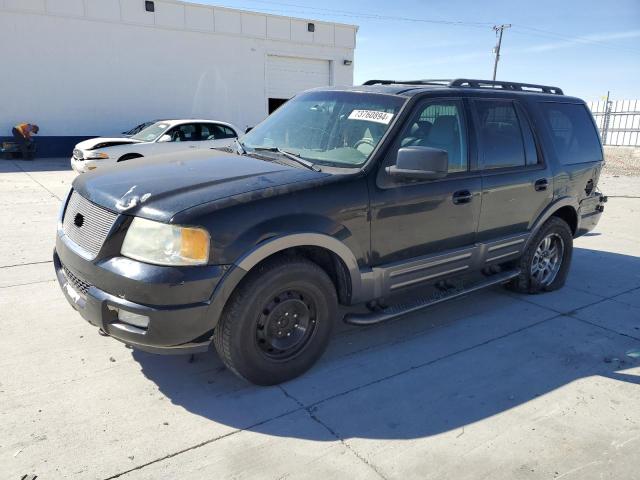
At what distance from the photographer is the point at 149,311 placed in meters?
2.70

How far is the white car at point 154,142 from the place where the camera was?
36.1ft

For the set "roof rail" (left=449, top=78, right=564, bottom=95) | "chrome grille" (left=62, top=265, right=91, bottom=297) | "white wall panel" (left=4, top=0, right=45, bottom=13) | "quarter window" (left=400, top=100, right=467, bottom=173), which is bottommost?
"chrome grille" (left=62, top=265, right=91, bottom=297)

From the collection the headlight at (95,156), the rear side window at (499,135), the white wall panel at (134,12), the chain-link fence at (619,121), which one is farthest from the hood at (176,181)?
the chain-link fence at (619,121)

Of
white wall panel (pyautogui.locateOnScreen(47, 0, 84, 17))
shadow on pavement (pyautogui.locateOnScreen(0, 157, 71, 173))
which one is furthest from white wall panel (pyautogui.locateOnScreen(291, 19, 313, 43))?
shadow on pavement (pyautogui.locateOnScreen(0, 157, 71, 173))

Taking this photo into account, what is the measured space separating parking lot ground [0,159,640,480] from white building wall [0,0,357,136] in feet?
48.5

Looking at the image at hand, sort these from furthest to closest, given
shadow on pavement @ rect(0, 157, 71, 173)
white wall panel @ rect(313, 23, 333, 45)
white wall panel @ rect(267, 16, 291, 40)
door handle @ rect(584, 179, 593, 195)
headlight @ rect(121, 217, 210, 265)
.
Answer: white wall panel @ rect(313, 23, 333, 45) < white wall panel @ rect(267, 16, 291, 40) < shadow on pavement @ rect(0, 157, 71, 173) < door handle @ rect(584, 179, 593, 195) < headlight @ rect(121, 217, 210, 265)

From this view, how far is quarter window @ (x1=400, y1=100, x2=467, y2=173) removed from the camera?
3820mm

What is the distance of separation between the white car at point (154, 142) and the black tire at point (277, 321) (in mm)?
8160

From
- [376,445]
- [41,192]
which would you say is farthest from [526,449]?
[41,192]

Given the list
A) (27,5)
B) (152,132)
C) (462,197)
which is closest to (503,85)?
(462,197)

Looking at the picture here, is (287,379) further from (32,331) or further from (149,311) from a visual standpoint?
(32,331)

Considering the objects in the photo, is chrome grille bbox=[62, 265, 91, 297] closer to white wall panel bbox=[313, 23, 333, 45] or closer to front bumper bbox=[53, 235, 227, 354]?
front bumper bbox=[53, 235, 227, 354]

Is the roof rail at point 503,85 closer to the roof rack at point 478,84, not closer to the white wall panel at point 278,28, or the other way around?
the roof rack at point 478,84

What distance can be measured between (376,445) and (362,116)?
235cm
